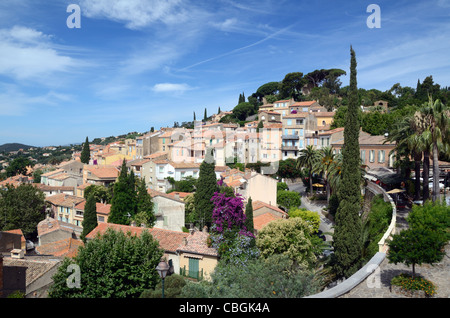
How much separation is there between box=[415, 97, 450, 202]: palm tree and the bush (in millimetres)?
12573

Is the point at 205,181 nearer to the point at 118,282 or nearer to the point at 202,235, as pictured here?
the point at 202,235

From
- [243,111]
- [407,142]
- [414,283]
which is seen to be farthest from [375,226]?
[243,111]

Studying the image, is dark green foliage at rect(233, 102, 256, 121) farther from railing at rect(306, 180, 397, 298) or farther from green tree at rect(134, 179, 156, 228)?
railing at rect(306, 180, 397, 298)

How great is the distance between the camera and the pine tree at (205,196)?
35.9m

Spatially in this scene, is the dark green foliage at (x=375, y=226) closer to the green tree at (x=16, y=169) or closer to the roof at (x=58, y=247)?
the roof at (x=58, y=247)

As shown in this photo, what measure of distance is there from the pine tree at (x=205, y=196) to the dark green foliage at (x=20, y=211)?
94.0ft

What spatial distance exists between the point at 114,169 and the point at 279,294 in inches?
2157

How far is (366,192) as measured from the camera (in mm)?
32219

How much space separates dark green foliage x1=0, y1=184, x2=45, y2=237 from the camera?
47469 mm

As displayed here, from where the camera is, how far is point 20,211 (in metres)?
48.0

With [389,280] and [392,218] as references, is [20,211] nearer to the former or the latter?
[392,218]

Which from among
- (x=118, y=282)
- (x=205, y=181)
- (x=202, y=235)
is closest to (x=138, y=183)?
(x=205, y=181)

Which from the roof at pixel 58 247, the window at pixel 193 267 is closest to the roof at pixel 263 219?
the window at pixel 193 267

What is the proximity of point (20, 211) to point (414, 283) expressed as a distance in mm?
52597
